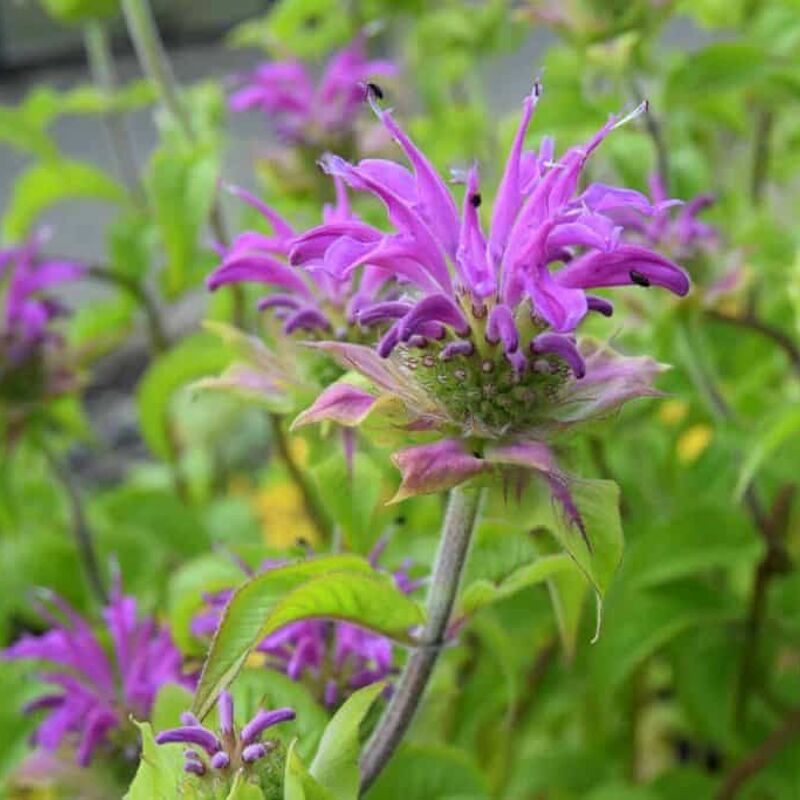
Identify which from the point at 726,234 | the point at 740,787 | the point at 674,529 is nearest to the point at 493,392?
the point at 674,529

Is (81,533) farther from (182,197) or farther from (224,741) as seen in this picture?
(224,741)

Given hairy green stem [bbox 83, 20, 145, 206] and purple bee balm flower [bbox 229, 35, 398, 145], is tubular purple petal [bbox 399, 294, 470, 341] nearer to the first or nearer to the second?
purple bee balm flower [bbox 229, 35, 398, 145]

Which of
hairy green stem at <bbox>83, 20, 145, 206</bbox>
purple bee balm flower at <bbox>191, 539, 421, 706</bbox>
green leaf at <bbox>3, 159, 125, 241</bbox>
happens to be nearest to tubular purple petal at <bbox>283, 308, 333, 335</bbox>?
purple bee balm flower at <bbox>191, 539, 421, 706</bbox>

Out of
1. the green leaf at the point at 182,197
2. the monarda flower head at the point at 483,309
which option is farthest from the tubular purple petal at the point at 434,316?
the green leaf at the point at 182,197

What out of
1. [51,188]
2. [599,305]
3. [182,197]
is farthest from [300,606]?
[51,188]

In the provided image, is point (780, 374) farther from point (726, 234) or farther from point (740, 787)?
point (740, 787)
